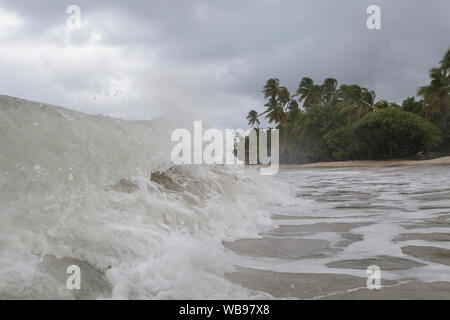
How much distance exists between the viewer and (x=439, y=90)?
1180 inches

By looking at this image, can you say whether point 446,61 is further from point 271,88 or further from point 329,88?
point 271,88

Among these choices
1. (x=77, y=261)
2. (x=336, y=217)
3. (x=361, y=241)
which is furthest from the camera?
(x=336, y=217)

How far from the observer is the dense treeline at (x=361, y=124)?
28609 millimetres

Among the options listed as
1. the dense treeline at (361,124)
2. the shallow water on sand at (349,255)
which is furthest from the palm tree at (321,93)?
the shallow water on sand at (349,255)

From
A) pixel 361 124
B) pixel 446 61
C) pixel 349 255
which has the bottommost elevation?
pixel 349 255

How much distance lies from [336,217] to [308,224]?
55cm

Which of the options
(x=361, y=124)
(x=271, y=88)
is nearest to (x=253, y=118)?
(x=271, y=88)

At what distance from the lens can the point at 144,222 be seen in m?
2.69

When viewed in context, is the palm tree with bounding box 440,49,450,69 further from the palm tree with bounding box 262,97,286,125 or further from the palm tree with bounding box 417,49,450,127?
the palm tree with bounding box 262,97,286,125

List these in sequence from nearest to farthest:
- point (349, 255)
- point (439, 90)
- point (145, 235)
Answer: point (145, 235), point (349, 255), point (439, 90)

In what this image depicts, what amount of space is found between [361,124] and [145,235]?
30.3 metres
